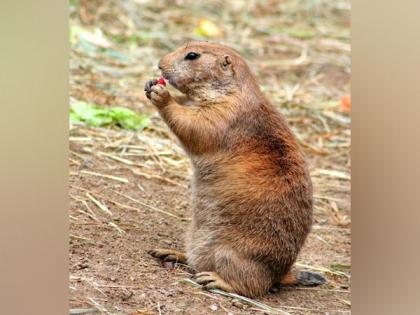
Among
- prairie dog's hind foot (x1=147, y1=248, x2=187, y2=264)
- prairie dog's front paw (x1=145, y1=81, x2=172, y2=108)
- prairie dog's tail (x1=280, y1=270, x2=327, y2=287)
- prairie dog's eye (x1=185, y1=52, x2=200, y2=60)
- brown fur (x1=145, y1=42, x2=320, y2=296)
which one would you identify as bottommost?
prairie dog's tail (x1=280, y1=270, x2=327, y2=287)

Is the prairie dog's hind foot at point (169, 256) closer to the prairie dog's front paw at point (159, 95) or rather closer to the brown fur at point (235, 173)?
the brown fur at point (235, 173)

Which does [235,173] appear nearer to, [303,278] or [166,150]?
[303,278]

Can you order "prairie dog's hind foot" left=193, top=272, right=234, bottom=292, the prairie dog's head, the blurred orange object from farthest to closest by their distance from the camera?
the blurred orange object < the prairie dog's head < "prairie dog's hind foot" left=193, top=272, right=234, bottom=292

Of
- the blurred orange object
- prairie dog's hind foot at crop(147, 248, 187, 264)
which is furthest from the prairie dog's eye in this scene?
the blurred orange object

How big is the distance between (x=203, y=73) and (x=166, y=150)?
1036mm

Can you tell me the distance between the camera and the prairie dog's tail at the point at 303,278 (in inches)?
109

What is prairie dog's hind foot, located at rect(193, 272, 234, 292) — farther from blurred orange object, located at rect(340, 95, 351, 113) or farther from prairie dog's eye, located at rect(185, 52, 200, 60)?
blurred orange object, located at rect(340, 95, 351, 113)

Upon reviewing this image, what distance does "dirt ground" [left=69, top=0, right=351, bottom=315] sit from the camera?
2.57 m

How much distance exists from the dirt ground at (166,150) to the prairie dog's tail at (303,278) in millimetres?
28
